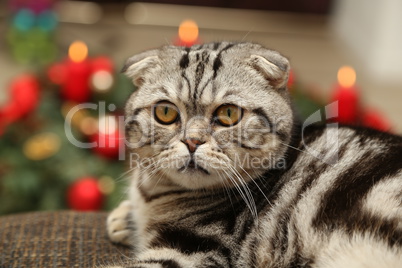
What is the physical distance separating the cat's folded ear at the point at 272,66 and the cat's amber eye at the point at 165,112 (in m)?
0.19

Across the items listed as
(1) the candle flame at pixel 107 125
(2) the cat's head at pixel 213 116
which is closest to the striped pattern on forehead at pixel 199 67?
(2) the cat's head at pixel 213 116

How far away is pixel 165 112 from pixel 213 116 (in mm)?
98

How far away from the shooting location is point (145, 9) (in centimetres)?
393

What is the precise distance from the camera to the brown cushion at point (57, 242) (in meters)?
0.98

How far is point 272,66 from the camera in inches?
38.5

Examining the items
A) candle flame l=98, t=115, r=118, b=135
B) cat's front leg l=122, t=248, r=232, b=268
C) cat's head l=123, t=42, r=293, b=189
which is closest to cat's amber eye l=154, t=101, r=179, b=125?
cat's head l=123, t=42, r=293, b=189

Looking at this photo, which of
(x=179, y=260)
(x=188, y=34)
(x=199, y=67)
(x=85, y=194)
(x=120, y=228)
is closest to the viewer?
(x=179, y=260)

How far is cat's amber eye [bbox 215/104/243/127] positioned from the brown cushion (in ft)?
1.15

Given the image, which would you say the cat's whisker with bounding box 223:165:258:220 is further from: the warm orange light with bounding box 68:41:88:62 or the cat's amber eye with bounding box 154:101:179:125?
the warm orange light with bounding box 68:41:88:62

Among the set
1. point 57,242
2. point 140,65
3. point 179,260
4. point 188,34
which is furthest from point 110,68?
point 179,260

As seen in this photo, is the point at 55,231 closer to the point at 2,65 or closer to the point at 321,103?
the point at 321,103

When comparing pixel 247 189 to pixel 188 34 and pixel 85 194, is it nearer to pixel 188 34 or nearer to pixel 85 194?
pixel 85 194

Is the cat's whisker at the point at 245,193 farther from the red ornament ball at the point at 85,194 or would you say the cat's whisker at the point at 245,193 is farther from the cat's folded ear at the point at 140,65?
the red ornament ball at the point at 85,194

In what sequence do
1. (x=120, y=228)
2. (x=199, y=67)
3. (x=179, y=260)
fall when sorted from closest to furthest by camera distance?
1. (x=179, y=260)
2. (x=199, y=67)
3. (x=120, y=228)
